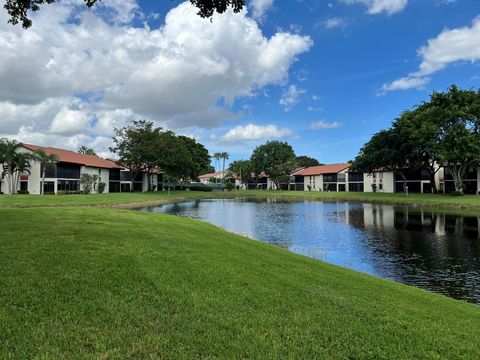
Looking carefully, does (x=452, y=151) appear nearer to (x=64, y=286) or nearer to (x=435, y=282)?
(x=435, y=282)

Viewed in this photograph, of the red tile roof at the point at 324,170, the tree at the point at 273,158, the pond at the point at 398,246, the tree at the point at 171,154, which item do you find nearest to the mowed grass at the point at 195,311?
the pond at the point at 398,246

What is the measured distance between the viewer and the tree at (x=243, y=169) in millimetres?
130025

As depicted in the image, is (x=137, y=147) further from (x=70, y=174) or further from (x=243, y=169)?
(x=243, y=169)

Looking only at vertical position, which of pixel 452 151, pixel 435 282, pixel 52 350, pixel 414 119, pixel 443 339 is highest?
pixel 414 119

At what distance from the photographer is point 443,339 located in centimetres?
578

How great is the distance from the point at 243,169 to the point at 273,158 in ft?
47.4

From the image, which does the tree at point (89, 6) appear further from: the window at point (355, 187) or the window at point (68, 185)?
the window at point (355, 187)

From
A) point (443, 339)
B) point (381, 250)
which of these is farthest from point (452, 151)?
point (443, 339)

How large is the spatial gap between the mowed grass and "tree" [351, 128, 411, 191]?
64.3m

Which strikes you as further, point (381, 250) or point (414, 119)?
point (414, 119)

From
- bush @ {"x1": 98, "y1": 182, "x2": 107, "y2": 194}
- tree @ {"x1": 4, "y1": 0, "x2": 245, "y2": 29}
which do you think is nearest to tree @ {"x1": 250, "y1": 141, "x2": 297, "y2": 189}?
bush @ {"x1": 98, "y1": 182, "x2": 107, "y2": 194}

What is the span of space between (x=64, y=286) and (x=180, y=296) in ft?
6.88

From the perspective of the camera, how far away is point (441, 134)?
58844mm

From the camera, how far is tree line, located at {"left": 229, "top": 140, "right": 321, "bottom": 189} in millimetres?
117312
